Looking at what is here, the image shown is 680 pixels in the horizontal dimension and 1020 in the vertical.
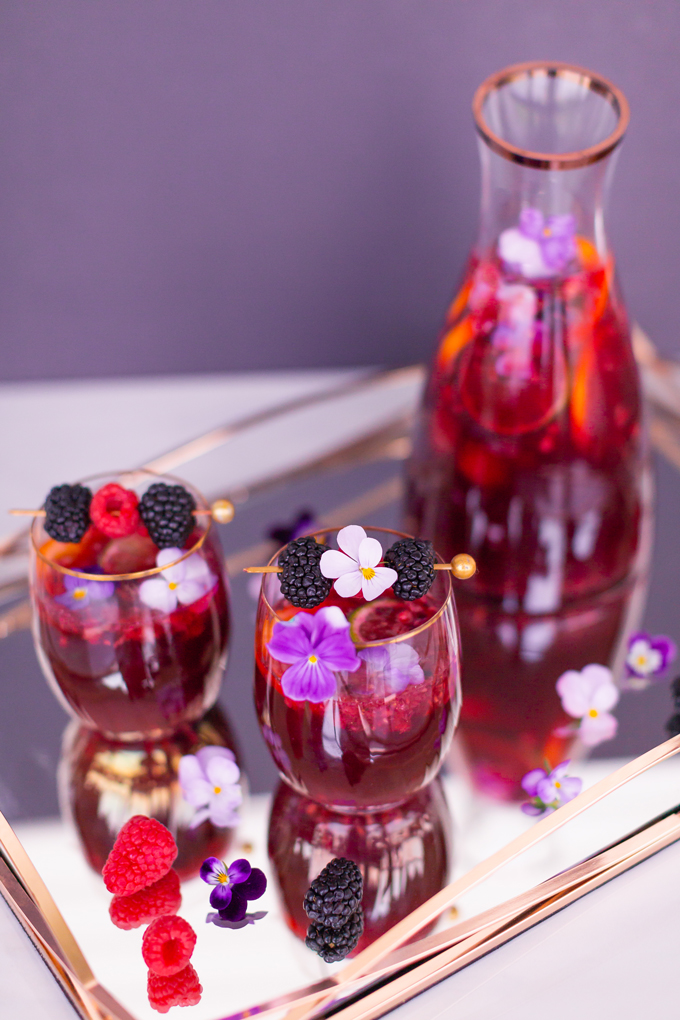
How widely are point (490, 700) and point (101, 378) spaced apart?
2.00 ft

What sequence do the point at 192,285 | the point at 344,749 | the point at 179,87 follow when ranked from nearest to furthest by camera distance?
the point at 344,749 → the point at 179,87 → the point at 192,285

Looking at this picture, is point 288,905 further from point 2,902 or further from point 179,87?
point 179,87

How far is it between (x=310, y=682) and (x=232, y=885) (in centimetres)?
18

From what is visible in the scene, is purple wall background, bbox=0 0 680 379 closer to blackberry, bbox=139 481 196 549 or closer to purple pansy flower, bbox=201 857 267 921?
blackberry, bbox=139 481 196 549

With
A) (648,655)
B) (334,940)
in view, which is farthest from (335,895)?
(648,655)

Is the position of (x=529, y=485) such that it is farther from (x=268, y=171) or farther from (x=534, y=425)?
(x=268, y=171)

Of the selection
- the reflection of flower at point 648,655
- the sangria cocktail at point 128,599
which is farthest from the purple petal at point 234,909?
the reflection of flower at point 648,655

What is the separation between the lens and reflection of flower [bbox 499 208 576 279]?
0.76 metres

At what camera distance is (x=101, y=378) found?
1.19 meters

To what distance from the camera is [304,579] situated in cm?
61

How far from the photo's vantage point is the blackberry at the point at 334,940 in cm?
65

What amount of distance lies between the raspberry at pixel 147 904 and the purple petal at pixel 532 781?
26 cm

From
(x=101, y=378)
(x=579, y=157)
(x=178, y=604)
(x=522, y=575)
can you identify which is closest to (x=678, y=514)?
(x=522, y=575)

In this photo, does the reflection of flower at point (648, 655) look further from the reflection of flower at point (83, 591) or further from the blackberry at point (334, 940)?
the reflection of flower at point (83, 591)
